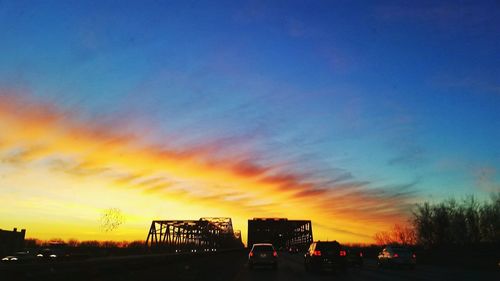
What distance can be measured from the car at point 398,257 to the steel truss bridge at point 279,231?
77847 mm

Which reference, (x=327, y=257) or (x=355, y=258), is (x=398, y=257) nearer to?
(x=355, y=258)

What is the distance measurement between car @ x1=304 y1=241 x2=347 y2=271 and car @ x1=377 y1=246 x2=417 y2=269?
25.3 ft

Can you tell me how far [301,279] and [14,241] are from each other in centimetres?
9100

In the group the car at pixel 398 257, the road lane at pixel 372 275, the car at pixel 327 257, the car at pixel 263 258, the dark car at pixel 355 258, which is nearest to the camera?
the road lane at pixel 372 275

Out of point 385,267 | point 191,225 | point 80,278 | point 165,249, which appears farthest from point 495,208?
point 80,278

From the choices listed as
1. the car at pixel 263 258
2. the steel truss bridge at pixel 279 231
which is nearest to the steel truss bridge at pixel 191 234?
the steel truss bridge at pixel 279 231

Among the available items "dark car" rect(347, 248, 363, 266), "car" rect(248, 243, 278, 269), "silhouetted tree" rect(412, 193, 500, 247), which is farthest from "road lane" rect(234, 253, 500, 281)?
"silhouetted tree" rect(412, 193, 500, 247)

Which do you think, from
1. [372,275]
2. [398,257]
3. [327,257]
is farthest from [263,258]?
[398,257]

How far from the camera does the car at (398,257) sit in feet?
126

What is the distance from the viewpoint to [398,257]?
3862 cm

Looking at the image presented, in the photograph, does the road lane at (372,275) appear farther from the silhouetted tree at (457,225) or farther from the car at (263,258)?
the silhouetted tree at (457,225)

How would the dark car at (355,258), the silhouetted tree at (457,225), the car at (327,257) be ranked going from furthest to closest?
the silhouetted tree at (457,225) < the dark car at (355,258) < the car at (327,257)

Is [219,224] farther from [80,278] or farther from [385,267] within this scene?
[80,278]

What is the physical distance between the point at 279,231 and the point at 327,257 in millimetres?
102494
